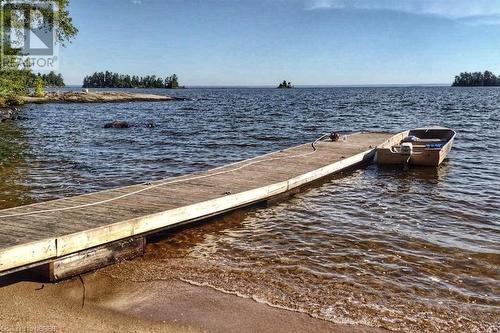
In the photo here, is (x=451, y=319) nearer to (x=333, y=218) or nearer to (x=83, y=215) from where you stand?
(x=333, y=218)

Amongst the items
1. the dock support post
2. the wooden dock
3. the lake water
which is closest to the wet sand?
the dock support post

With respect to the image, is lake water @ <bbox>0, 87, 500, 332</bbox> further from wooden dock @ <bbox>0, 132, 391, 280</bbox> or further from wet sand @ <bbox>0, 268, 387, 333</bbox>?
wooden dock @ <bbox>0, 132, 391, 280</bbox>

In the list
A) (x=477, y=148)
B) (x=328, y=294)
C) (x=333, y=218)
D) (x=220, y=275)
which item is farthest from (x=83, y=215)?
(x=477, y=148)

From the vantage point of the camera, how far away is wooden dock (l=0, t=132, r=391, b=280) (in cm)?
655

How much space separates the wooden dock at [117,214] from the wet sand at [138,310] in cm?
47

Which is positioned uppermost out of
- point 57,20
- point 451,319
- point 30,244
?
point 57,20

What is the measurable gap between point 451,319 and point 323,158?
1043cm

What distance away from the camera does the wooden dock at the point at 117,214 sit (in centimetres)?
655

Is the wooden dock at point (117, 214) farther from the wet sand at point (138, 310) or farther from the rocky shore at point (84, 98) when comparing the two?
the rocky shore at point (84, 98)

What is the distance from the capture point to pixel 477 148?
24.0 metres

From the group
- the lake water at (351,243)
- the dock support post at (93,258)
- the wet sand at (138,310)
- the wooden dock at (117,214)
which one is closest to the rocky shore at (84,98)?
the lake water at (351,243)

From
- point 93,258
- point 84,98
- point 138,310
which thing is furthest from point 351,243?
point 84,98

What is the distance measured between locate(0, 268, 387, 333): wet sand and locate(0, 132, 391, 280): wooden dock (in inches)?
18.6

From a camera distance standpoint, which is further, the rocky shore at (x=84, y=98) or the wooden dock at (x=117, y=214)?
the rocky shore at (x=84, y=98)
